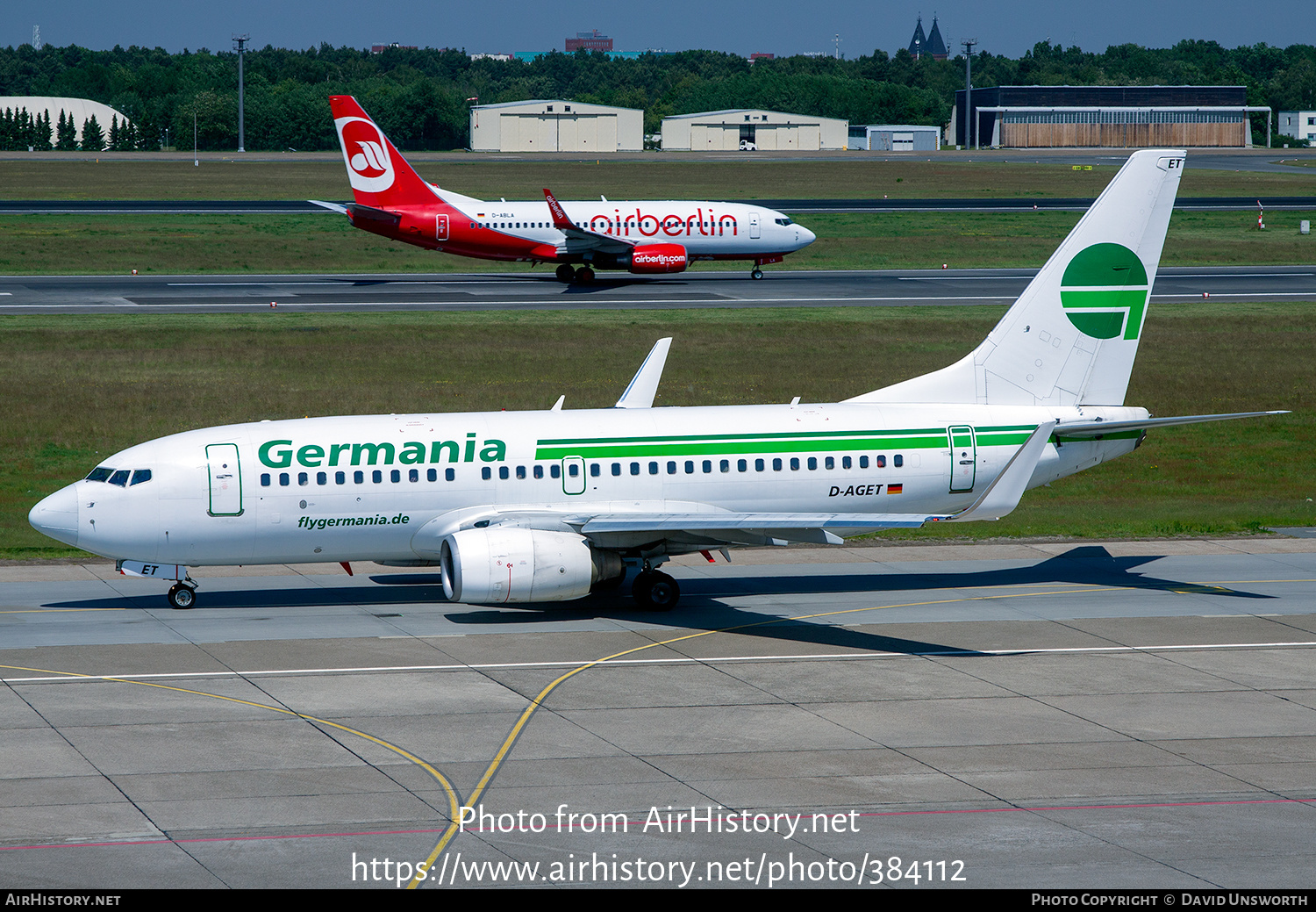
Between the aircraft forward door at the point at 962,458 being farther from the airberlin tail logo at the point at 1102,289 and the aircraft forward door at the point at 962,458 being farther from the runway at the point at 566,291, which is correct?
the runway at the point at 566,291

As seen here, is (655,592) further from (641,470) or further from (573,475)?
(573,475)

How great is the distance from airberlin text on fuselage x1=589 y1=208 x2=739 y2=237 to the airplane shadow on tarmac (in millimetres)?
53620

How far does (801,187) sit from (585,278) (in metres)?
73.9

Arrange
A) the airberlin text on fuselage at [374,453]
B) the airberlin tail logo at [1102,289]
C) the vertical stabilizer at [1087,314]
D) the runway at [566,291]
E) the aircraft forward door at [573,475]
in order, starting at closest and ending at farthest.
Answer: the airberlin text on fuselage at [374,453] → the aircraft forward door at [573,475] → the vertical stabilizer at [1087,314] → the airberlin tail logo at [1102,289] → the runway at [566,291]

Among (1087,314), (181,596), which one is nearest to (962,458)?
(1087,314)

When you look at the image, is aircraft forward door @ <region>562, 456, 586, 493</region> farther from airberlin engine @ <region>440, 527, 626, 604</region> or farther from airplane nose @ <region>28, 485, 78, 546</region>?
airplane nose @ <region>28, 485, 78, 546</region>

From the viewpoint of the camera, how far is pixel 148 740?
22562 millimetres

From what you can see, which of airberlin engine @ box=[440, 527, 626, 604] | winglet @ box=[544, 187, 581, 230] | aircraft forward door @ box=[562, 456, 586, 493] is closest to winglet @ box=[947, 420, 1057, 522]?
airberlin engine @ box=[440, 527, 626, 604]

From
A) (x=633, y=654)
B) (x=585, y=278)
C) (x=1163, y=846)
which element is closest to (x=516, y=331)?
(x=585, y=278)

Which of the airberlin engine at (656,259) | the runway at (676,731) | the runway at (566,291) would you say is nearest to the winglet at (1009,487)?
the runway at (676,731)

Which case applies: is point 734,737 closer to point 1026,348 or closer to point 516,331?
point 1026,348

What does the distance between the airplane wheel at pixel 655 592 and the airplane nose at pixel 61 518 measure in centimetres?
1146

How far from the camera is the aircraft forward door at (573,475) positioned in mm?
31312

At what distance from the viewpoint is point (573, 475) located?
31375 millimetres
